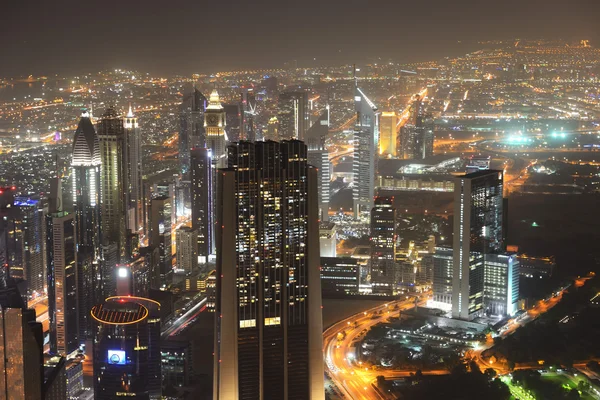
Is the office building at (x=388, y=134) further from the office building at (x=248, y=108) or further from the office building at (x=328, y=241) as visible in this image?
the office building at (x=248, y=108)

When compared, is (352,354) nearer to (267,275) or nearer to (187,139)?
(267,275)

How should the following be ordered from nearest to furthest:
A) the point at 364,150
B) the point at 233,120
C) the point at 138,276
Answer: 1. the point at 138,276
2. the point at 233,120
3. the point at 364,150

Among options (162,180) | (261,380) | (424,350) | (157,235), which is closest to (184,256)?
(157,235)

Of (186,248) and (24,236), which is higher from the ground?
(24,236)

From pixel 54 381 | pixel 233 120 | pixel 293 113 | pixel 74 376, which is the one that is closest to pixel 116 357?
pixel 74 376

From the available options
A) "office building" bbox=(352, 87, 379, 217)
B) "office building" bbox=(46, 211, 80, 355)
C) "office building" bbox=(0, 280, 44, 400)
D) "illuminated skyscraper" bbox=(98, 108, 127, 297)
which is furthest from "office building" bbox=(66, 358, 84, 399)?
"office building" bbox=(352, 87, 379, 217)

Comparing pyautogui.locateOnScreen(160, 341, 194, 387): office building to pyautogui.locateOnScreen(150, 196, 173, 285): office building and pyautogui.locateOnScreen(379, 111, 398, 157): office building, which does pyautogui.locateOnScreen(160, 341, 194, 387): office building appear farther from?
pyautogui.locateOnScreen(379, 111, 398, 157): office building
